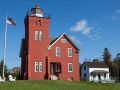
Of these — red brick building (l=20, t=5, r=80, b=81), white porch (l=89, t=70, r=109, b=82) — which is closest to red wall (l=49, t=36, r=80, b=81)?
red brick building (l=20, t=5, r=80, b=81)

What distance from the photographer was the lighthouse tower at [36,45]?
1353 inches

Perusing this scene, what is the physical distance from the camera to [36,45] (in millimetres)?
35375

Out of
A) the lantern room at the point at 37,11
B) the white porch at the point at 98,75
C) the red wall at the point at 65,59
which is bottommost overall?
the white porch at the point at 98,75

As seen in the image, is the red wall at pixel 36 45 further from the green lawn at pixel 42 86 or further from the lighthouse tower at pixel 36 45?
the green lawn at pixel 42 86

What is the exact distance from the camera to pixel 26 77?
113ft

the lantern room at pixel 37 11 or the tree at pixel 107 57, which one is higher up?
the lantern room at pixel 37 11

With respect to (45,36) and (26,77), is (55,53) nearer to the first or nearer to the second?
(45,36)

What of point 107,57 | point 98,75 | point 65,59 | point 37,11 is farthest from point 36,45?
point 107,57

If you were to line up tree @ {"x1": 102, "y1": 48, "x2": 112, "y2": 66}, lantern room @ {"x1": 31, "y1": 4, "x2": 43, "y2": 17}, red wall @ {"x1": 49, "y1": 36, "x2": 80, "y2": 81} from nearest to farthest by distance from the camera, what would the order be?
red wall @ {"x1": 49, "y1": 36, "x2": 80, "y2": 81}, lantern room @ {"x1": 31, "y1": 4, "x2": 43, "y2": 17}, tree @ {"x1": 102, "y1": 48, "x2": 112, "y2": 66}

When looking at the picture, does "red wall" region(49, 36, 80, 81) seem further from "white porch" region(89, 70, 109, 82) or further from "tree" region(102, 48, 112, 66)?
"tree" region(102, 48, 112, 66)

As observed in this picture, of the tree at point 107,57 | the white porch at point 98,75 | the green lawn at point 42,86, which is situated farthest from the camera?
the tree at point 107,57

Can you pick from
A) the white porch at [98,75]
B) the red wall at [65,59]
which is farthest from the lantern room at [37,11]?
the white porch at [98,75]

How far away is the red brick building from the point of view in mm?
34656

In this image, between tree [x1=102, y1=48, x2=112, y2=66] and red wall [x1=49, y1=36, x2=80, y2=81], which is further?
tree [x1=102, y1=48, x2=112, y2=66]
